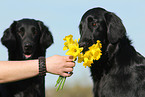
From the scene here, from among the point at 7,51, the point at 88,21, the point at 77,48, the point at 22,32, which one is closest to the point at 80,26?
the point at 88,21

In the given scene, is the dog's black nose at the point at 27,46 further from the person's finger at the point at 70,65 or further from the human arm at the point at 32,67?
the person's finger at the point at 70,65

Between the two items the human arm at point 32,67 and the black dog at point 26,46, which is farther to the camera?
the black dog at point 26,46

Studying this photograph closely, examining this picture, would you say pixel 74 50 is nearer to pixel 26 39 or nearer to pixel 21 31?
pixel 26 39

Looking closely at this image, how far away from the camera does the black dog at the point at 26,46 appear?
4.57 m

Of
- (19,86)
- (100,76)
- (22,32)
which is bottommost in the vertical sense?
(19,86)

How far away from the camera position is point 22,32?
5.09 meters

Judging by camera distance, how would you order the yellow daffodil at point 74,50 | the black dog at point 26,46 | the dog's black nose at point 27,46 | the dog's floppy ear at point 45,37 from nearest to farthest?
the yellow daffodil at point 74,50 → the black dog at point 26,46 → the dog's black nose at point 27,46 → the dog's floppy ear at point 45,37

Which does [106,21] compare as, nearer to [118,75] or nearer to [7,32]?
[118,75]

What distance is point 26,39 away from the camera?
490 centimetres

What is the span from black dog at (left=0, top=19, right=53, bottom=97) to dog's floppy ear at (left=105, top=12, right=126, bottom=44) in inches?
64.7

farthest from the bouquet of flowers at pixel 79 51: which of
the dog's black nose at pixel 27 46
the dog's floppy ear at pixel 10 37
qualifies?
the dog's floppy ear at pixel 10 37

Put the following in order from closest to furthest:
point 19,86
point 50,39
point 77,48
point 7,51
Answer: point 77,48
point 19,86
point 7,51
point 50,39

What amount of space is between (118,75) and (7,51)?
2.54m

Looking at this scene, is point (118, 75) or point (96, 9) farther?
point (96, 9)
